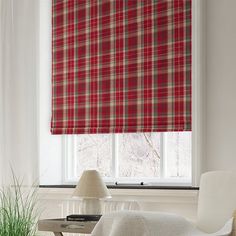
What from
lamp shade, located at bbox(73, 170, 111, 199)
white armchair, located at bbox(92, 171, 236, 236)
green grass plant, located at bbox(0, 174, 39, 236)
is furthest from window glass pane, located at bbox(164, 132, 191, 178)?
green grass plant, located at bbox(0, 174, 39, 236)

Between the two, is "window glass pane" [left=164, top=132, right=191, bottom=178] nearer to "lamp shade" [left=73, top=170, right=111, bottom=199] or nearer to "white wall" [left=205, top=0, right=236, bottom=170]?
"white wall" [left=205, top=0, right=236, bottom=170]

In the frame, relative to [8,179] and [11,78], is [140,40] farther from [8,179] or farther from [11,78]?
[8,179]

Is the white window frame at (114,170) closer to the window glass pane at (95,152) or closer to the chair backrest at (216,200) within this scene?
the window glass pane at (95,152)

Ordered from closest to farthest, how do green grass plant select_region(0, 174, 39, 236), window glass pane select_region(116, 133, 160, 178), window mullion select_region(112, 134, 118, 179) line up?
green grass plant select_region(0, 174, 39, 236) < window glass pane select_region(116, 133, 160, 178) < window mullion select_region(112, 134, 118, 179)

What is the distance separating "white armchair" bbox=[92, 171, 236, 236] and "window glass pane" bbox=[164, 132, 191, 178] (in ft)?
3.25

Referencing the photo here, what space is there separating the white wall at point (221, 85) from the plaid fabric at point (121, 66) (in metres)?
0.25

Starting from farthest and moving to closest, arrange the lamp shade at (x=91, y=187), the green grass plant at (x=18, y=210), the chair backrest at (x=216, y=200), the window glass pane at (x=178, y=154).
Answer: the window glass pane at (x=178, y=154)
the green grass plant at (x=18, y=210)
the lamp shade at (x=91, y=187)
the chair backrest at (x=216, y=200)

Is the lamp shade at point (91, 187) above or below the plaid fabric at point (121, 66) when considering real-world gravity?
below

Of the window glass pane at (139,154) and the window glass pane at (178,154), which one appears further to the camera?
the window glass pane at (139,154)

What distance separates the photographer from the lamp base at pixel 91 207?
4395 millimetres

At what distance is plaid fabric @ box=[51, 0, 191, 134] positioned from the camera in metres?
4.79

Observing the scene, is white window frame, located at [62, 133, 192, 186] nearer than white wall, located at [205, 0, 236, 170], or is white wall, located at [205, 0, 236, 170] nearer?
white wall, located at [205, 0, 236, 170]

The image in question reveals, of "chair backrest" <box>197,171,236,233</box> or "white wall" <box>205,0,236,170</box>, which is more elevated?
"white wall" <box>205,0,236,170</box>

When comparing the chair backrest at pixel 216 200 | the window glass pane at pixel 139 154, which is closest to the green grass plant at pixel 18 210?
the window glass pane at pixel 139 154
